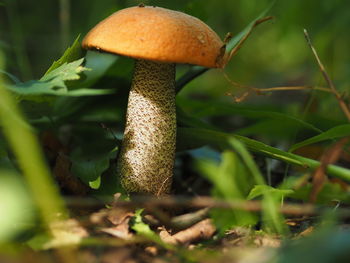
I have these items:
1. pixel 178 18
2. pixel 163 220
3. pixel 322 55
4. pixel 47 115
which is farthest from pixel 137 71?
pixel 322 55

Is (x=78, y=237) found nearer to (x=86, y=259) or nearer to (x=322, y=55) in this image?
(x=86, y=259)

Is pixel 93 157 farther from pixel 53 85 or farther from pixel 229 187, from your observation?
pixel 229 187

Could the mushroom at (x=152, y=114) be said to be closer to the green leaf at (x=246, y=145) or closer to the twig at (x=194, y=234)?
the green leaf at (x=246, y=145)

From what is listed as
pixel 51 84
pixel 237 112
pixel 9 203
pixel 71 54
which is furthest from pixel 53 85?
pixel 237 112

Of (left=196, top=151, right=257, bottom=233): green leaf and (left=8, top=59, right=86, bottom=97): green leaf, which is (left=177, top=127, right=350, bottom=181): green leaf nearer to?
(left=196, top=151, right=257, bottom=233): green leaf

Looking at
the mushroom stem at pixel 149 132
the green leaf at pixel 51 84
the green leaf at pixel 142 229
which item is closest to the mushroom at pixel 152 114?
the mushroom stem at pixel 149 132
